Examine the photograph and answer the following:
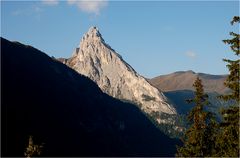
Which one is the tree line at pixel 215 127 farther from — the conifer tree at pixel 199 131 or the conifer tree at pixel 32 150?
the conifer tree at pixel 32 150

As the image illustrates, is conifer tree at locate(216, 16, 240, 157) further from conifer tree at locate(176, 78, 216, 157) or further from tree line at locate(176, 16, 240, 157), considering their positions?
conifer tree at locate(176, 78, 216, 157)

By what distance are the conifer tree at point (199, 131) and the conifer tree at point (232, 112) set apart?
685cm

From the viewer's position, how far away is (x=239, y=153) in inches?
1252

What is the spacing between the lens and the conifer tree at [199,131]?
3959 centimetres

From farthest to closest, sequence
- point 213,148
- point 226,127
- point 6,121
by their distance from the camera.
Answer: point 6,121, point 213,148, point 226,127

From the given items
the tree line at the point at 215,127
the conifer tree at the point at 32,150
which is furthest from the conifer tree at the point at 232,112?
the conifer tree at the point at 32,150

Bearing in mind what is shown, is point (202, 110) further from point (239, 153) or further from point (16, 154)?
point (16, 154)

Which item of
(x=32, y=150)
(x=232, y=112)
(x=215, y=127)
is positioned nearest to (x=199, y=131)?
(x=215, y=127)

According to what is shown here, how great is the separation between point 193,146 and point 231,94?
11104 millimetres

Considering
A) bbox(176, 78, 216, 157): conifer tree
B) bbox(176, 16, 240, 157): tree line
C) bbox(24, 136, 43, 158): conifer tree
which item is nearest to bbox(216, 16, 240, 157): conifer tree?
bbox(176, 16, 240, 157): tree line

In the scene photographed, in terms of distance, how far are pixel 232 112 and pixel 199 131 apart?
346 inches

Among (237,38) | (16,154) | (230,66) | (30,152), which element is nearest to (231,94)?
(230,66)

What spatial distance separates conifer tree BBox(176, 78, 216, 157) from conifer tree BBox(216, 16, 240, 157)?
270 inches

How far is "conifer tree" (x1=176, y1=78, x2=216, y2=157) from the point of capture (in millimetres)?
39594
